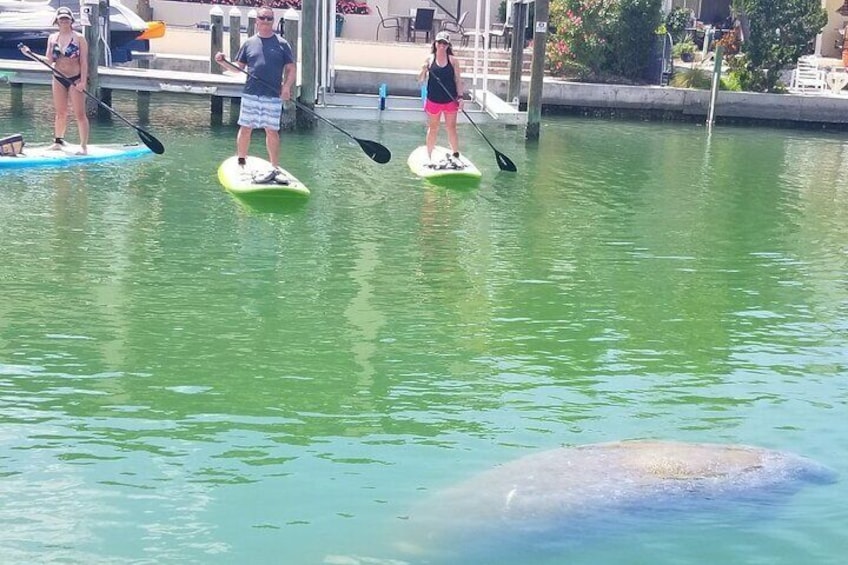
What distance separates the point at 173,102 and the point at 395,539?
1776 cm

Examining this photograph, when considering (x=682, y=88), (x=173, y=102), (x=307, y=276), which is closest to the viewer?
(x=307, y=276)

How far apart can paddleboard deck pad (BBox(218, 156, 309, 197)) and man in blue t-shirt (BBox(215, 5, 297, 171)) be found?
235mm

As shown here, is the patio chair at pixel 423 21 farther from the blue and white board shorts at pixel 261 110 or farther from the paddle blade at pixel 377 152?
the blue and white board shorts at pixel 261 110

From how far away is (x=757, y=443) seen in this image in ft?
20.1

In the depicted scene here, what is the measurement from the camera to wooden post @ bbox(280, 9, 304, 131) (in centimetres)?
1716

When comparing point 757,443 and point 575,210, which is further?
point 575,210

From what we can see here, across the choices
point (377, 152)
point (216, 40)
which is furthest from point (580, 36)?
point (377, 152)

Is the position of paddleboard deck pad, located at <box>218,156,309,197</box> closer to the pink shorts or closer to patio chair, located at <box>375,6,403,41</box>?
the pink shorts

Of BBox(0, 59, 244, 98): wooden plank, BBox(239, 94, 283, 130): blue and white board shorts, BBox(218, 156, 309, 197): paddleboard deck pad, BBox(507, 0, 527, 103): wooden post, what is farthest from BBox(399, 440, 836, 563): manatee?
BBox(507, 0, 527, 103): wooden post

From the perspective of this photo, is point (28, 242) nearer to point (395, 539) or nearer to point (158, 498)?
point (158, 498)

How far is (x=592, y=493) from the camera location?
204 inches

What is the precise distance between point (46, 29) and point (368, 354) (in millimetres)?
15915

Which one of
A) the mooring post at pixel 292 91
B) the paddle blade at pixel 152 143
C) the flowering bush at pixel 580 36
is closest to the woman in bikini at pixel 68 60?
the paddle blade at pixel 152 143

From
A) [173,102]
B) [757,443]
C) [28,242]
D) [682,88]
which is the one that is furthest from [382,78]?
[757,443]
